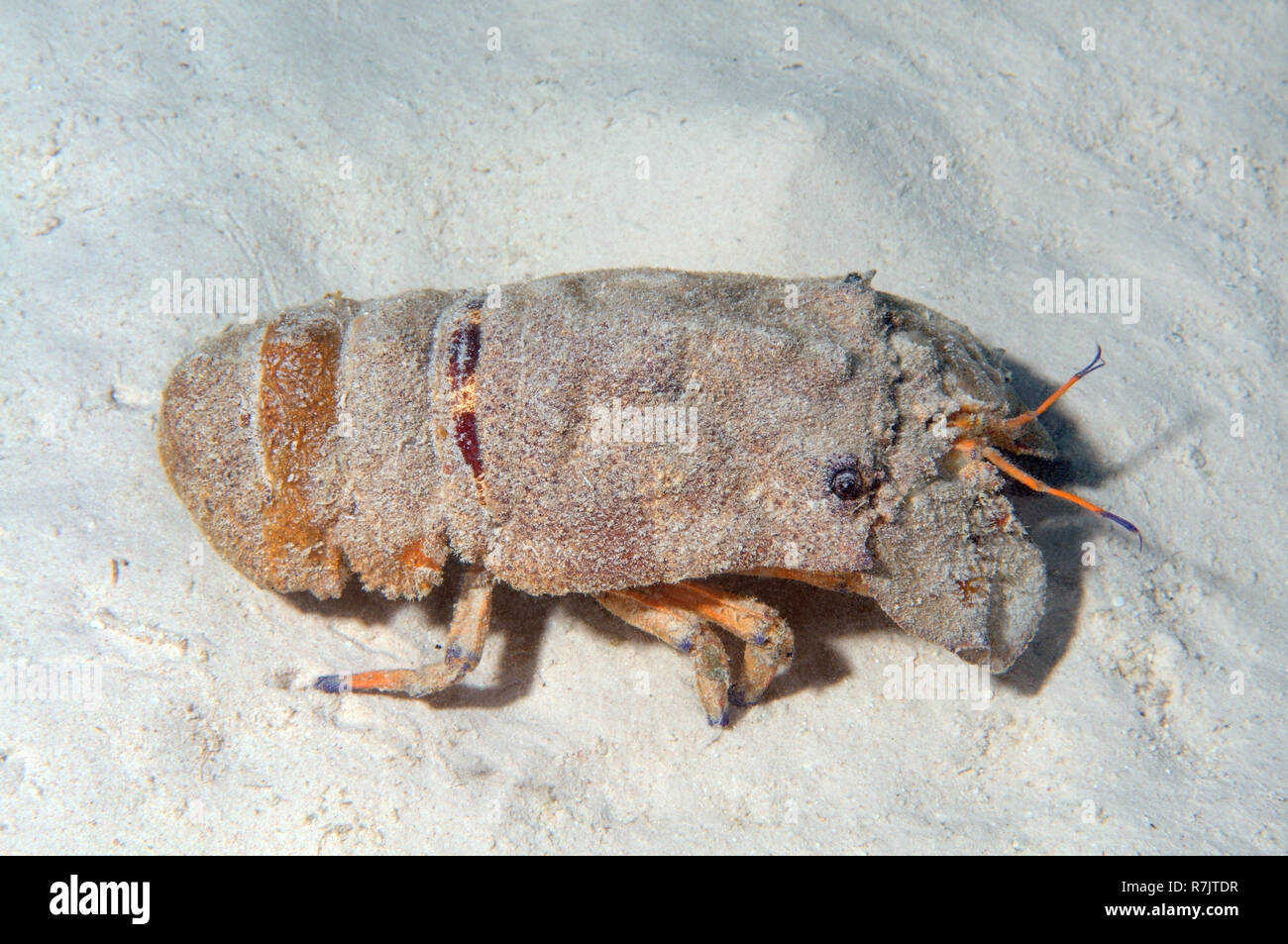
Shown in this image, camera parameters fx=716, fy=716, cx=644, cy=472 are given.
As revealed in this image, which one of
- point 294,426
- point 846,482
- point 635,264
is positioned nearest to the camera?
point 846,482

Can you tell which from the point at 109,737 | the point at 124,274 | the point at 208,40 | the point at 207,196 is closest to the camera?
the point at 109,737

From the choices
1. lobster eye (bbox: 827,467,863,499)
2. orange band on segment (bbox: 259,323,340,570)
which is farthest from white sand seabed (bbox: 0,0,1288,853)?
lobster eye (bbox: 827,467,863,499)

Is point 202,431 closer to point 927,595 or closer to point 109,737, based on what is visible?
point 109,737

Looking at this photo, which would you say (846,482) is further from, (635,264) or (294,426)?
(635,264)

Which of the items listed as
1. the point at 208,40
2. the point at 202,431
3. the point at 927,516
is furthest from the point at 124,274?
the point at 927,516

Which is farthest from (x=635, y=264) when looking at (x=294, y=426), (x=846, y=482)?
(x=846, y=482)

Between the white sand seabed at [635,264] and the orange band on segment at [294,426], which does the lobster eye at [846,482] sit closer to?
the white sand seabed at [635,264]

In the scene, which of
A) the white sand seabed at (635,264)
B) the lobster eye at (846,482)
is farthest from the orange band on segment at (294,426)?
the lobster eye at (846,482)
